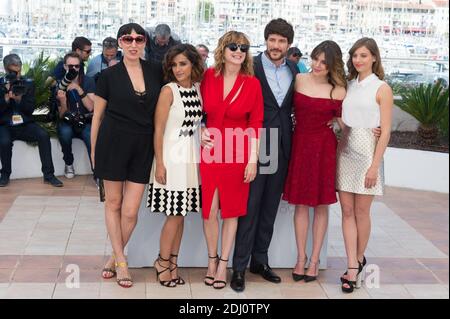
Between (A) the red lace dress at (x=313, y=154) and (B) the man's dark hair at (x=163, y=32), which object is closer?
(A) the red lace dress at (x=313, y=154)

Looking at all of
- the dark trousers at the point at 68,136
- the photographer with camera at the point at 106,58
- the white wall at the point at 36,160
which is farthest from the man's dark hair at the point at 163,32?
the white wall at the point at 36,160

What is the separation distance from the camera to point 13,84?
288 inches

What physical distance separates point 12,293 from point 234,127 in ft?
5.22

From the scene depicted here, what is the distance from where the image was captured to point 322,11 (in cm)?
1017

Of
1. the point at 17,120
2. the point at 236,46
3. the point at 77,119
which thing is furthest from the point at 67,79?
the point at 236,46

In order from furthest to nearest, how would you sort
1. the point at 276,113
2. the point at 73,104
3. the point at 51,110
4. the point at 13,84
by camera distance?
1. the point at 51,110
2. the point at 73,104
3. the point at 13,84
4. the point at 276,113

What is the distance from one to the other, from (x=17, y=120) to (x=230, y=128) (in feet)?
11.8

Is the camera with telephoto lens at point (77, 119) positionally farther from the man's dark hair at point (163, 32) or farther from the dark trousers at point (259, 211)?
the dark trousers at point (259, 211)

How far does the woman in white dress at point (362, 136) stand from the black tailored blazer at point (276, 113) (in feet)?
1.05

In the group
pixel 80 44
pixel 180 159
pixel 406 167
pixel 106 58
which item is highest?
pixel 80 44

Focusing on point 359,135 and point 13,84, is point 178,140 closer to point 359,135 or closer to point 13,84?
point 359,135

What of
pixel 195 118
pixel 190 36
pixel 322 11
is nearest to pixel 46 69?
pixel 190 36

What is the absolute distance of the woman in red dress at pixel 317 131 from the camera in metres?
4.61

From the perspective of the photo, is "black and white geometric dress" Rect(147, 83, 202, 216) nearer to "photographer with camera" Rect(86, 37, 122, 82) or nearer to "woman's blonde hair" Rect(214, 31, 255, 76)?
"woman's blonde hair" Rect(214, 31, 255, 76)
